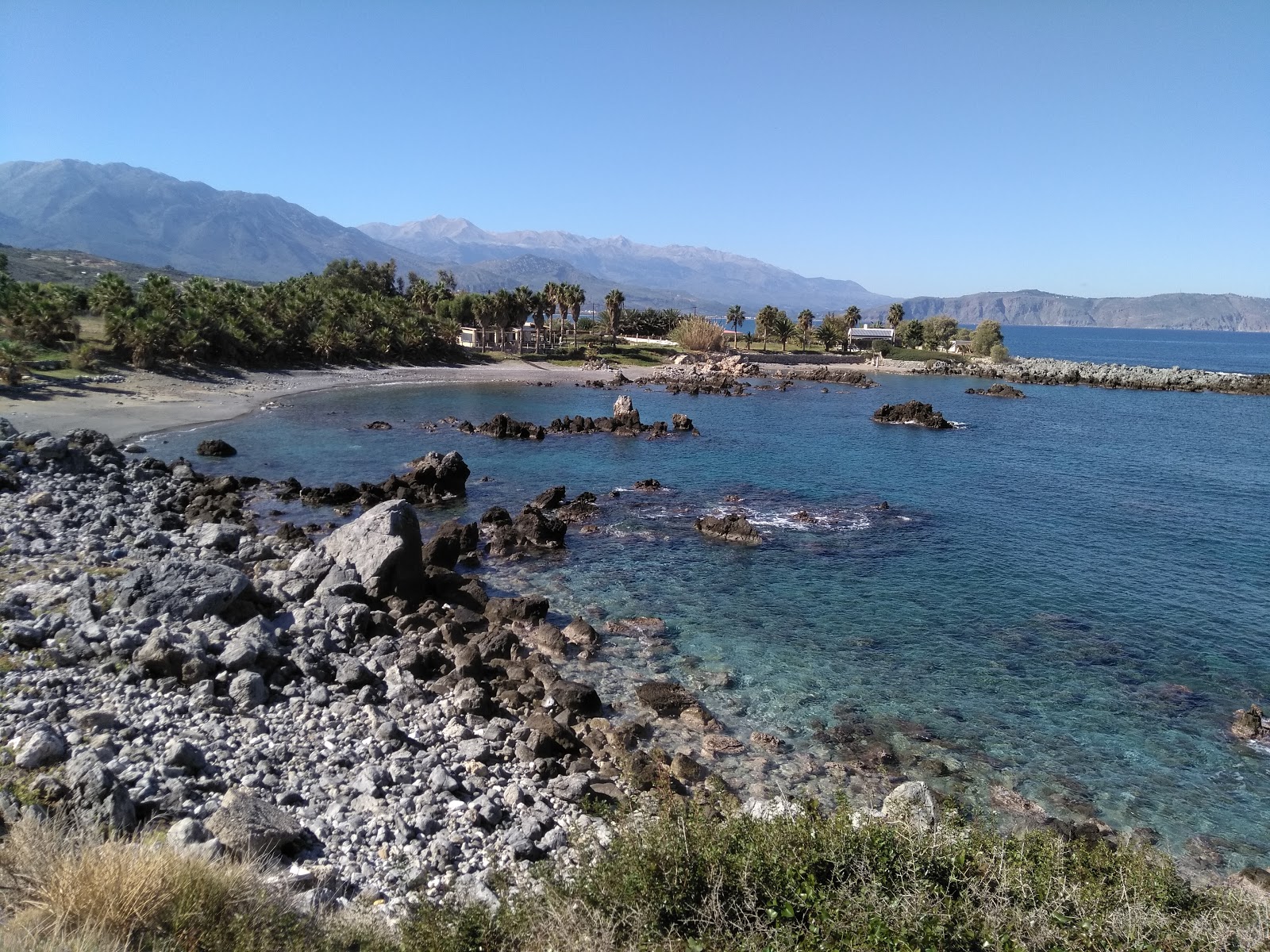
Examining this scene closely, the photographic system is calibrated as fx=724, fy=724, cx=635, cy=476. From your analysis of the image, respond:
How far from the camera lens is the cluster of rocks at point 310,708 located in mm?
12953

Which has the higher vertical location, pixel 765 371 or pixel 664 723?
pixel 765 371

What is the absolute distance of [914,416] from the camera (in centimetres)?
8269

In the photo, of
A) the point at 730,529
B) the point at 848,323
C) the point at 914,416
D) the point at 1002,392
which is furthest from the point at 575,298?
the point at 730,529

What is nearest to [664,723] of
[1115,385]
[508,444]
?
[508,444]

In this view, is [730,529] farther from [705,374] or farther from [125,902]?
[705,374]

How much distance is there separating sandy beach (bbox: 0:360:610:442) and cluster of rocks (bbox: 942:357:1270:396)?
85818 millimetres

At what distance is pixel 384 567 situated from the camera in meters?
27.1

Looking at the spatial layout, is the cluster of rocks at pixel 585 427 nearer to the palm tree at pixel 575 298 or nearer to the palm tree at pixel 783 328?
the palm tree at pixel 575 298

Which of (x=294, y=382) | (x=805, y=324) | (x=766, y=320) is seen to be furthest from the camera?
(x=805, y=324)

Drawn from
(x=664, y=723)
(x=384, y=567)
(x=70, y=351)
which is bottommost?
(x=664, y=723)

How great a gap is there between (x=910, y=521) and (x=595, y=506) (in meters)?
18.4

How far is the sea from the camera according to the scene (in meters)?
19.8

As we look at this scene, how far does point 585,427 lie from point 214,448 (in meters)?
31.7

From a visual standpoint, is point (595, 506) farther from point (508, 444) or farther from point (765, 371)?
point (765, 371)
